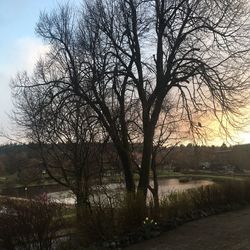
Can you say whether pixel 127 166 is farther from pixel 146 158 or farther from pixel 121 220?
pixel 121 220

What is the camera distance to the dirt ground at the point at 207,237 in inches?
490

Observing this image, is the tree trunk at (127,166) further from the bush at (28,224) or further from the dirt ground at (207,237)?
the bush at (28,224)

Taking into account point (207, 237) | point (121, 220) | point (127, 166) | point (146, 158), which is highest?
point (146, 158)

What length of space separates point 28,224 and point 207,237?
5088mm

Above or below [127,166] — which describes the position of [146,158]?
above

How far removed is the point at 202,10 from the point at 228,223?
27.6ft

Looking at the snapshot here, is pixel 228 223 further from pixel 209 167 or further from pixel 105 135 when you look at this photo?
pixel 209 167

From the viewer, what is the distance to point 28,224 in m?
12.2

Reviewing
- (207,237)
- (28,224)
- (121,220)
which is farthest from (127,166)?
(28,224)

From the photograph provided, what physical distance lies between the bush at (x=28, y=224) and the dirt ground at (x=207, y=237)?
94.0 inches

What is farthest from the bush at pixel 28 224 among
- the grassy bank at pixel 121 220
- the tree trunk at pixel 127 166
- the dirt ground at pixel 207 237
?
the tree trunk at pixel 127 166

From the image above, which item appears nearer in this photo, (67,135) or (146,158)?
(146,158)

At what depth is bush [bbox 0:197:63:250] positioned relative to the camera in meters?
12.0

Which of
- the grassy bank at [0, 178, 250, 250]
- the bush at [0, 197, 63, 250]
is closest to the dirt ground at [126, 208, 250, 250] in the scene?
the grassy bank at [0, 178, 250, 250]
